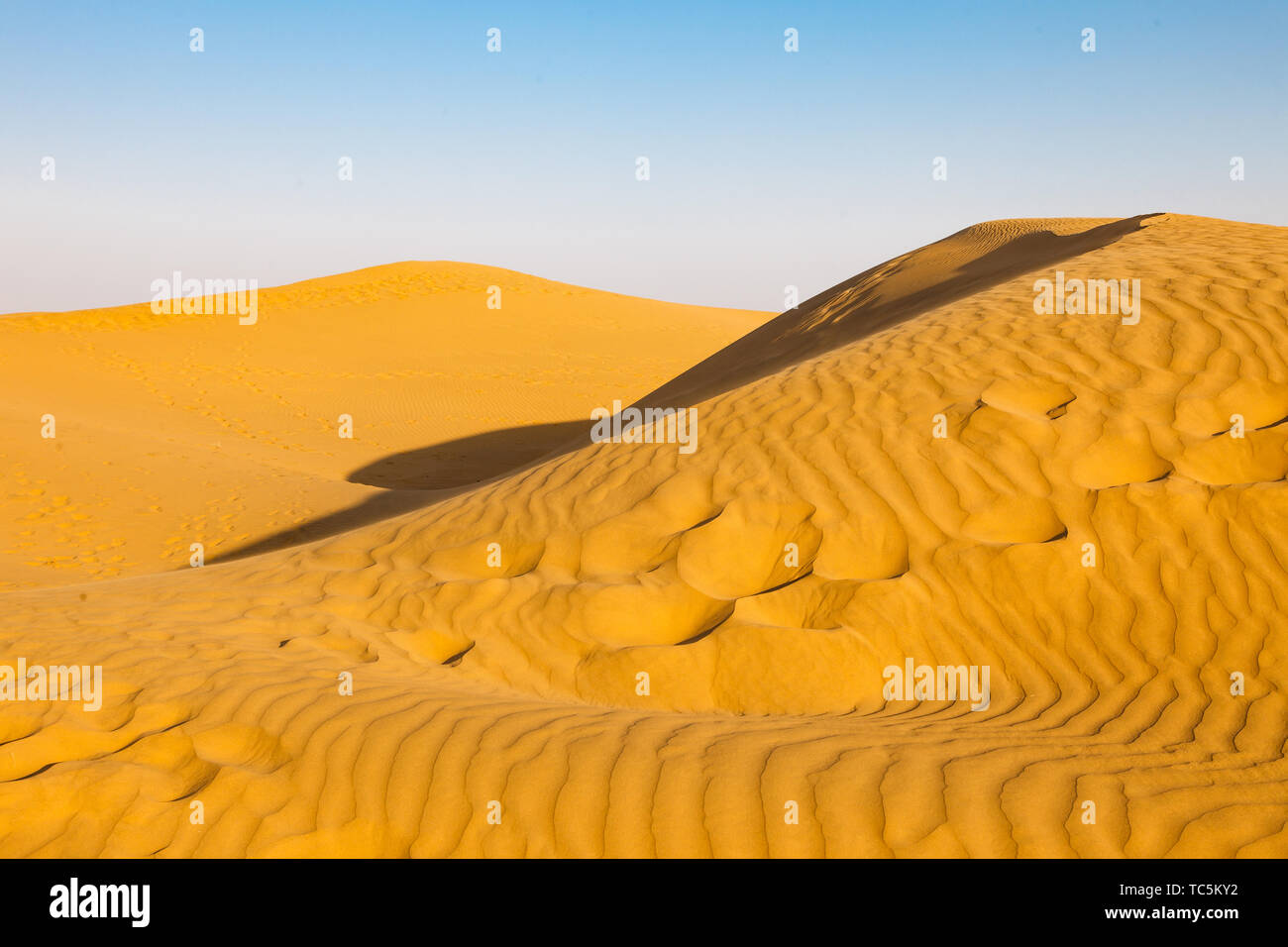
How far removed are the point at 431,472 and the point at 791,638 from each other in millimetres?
12209

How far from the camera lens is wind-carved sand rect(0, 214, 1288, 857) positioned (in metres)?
3.23

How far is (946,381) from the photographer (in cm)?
623

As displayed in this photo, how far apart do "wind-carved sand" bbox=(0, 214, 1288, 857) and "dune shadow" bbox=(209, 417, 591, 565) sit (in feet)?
11.1

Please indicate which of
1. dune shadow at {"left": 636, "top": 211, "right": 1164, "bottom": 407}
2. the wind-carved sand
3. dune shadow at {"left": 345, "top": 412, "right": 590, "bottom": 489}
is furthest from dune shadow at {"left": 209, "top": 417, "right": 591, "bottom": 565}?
the wind-carved sand

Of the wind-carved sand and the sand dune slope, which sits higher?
the sand dune slope

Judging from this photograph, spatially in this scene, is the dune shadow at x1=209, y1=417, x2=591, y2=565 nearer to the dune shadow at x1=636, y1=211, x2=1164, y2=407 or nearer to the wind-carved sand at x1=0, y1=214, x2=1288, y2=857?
the dune shadow at x1=636, y1=211, x2=1164, y2=407

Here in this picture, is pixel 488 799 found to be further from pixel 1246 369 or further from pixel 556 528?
pixel 1246 369

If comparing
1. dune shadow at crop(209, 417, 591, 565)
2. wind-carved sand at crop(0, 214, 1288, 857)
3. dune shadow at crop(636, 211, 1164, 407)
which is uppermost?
dune shadow at crop(636, 211, 1164, 407)

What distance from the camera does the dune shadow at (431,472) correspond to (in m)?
10.5

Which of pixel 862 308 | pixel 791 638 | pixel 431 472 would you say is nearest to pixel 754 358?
pixel 862 308

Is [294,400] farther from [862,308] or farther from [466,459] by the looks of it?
[862,308]

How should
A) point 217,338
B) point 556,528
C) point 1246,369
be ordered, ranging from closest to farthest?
1. point 1246,369
2. point 556,528
3. point 217,338

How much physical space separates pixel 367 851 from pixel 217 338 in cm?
2690
